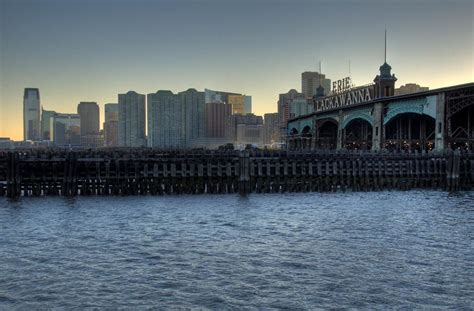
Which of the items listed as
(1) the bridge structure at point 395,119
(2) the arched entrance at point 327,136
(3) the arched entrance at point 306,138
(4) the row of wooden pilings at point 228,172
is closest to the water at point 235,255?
(4) the row of wooden pilings at point 228,172

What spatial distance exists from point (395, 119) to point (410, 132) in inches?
173

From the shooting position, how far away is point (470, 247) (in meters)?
31.1

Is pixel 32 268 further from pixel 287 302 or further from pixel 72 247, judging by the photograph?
pixel 287 302

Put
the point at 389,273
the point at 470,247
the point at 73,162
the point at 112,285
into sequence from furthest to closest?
1. the point at 73,162
2. the point at 470,247
3. the point at 389,273
4. the point at 112,285

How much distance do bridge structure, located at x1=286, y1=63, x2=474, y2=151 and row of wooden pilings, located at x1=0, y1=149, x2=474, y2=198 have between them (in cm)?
740

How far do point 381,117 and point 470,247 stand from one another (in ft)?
192

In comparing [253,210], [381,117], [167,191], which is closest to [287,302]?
[253,210]

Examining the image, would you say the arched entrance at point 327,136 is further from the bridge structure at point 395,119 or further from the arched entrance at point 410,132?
the arched entrance at point 410,132

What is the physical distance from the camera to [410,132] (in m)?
92.5

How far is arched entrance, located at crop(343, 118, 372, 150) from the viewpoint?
10975cm

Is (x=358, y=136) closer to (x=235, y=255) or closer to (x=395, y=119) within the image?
(x=395, y=119)

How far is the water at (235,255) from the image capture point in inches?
853

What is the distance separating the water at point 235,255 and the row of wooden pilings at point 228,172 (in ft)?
20.5

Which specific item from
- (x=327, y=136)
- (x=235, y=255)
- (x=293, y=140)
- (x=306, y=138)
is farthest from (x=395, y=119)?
(x=235, y=255)
